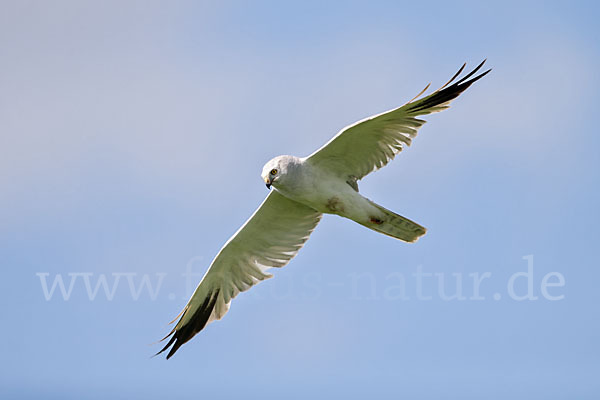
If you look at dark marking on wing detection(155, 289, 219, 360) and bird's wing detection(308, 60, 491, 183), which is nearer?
bird's wing detection(308, 60, 491, 183)

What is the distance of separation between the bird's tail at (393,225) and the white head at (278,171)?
3.85 ft

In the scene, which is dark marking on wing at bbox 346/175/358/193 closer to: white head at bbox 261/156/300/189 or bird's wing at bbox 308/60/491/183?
bird's wing at bbox 308/60/491/183

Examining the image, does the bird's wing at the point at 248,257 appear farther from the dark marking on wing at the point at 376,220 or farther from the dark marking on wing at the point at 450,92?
the dark marking on wing at the point at 450,92

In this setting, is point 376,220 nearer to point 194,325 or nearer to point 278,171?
point 278,171

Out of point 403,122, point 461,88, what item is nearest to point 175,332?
point 403,122

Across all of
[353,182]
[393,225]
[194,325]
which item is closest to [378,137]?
[353,182]

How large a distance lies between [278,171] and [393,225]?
5.63ft

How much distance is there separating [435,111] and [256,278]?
3.63 m

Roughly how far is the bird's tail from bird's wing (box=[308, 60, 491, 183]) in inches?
23.9

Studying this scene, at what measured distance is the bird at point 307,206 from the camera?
10.7 meters

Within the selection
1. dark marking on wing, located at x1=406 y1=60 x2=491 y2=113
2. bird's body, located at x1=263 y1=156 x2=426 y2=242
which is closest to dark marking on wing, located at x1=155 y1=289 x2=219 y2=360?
bird's body, located at x1=263 y1=156 x2=426 y2=242

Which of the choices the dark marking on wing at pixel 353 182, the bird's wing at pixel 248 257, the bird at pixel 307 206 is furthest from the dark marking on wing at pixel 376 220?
the bird's wing at pixel 248 257

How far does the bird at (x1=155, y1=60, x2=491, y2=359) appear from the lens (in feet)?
35.0

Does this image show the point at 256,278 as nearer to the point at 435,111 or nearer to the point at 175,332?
the point at 175,332
